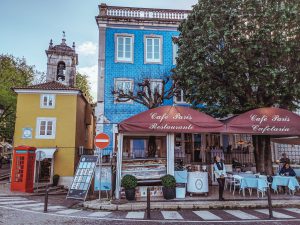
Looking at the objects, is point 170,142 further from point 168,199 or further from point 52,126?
point 52,126

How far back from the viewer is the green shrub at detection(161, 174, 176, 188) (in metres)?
11.4

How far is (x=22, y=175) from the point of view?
18.2m

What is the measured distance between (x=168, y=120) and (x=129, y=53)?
11.2 m

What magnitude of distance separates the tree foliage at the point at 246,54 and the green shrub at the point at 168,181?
207 inches

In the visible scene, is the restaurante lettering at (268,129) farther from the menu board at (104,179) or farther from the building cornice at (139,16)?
the building cornice at (139,16)

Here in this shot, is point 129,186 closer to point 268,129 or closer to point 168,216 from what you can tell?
point 168,216

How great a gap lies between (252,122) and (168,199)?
4.97 metres

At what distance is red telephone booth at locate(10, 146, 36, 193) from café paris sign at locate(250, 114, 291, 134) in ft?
46.6

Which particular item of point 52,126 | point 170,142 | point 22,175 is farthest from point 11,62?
point 170,142

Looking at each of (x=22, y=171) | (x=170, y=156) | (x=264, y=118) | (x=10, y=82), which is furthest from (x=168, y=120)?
(x=10, y=82)

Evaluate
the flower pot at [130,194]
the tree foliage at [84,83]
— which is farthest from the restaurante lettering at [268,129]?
the tree foliage at [84,83]

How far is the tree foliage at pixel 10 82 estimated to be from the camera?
93.0 feet

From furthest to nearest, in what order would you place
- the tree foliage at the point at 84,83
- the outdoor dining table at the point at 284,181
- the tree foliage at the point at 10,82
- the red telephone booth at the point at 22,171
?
the tree foliage at the point at 84,83 < the tree foliage at the point at 10,82 < the red telephone booth at the point at 22,171 < the outdoor dining table at the point at 284,181

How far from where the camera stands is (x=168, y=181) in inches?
451
